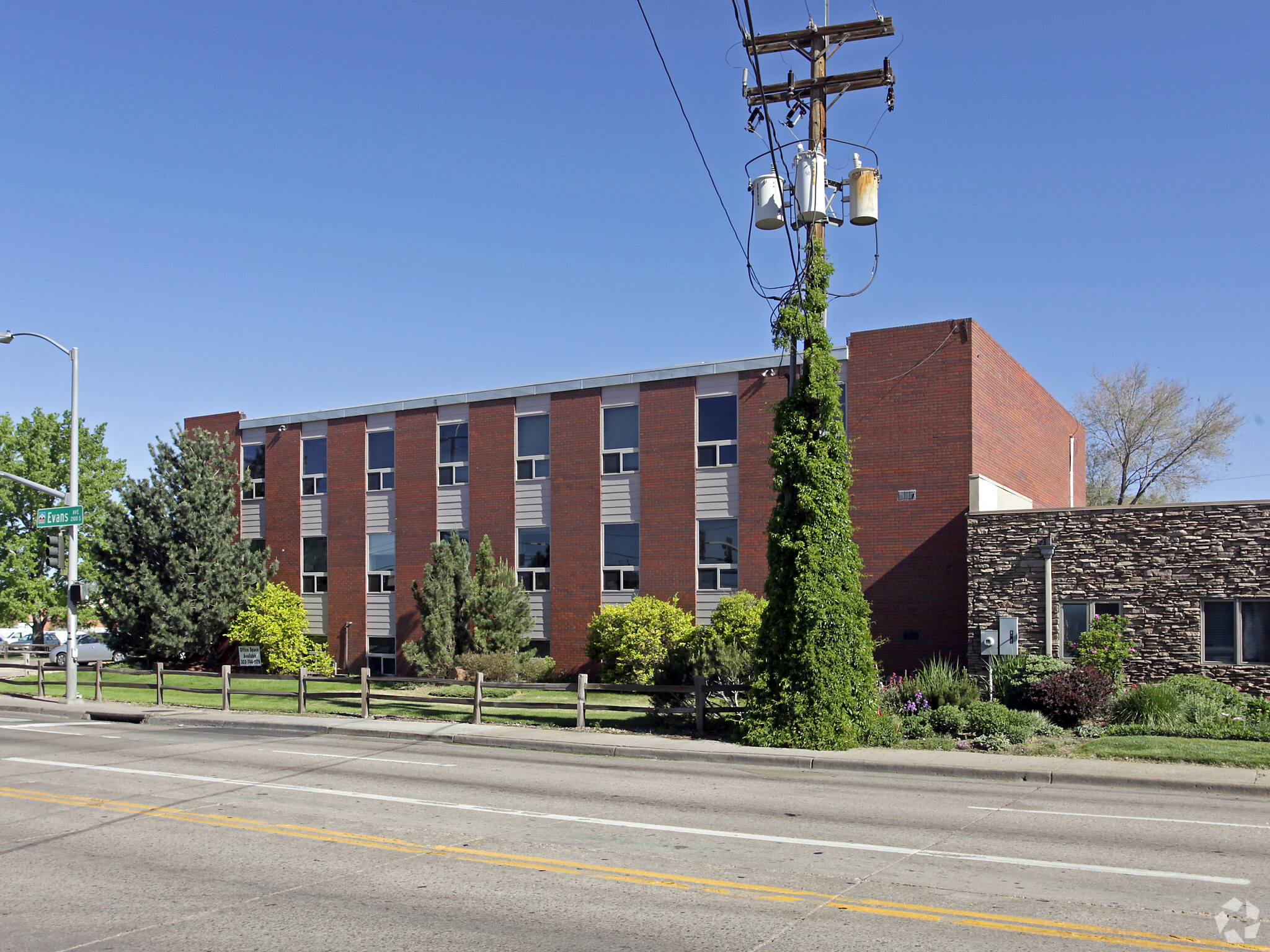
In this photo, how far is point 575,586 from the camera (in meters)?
30.1

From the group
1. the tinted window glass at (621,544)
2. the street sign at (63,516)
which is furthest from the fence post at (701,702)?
the street sign at (63,516)

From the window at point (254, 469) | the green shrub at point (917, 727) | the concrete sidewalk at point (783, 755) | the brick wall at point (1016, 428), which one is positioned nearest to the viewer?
the concrete sidewalk at point (783, 755)

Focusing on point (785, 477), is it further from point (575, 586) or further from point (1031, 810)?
point (575, 586)

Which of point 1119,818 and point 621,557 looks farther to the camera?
point 621,557

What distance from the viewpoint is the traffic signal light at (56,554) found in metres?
26.2

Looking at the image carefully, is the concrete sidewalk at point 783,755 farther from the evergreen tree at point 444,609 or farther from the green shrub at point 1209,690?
the evergreen tree at point 444,609

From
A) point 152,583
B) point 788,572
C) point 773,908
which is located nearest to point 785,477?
point 788,572

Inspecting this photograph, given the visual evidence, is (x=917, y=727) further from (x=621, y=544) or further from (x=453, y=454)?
(x=453, y=454)

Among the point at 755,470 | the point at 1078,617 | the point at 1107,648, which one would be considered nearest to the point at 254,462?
the point at 755,470

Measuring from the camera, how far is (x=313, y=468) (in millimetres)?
35562

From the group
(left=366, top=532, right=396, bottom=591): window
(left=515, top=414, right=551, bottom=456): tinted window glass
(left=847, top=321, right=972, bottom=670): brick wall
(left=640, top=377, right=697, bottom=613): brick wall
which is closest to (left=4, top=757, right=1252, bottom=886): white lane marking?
(left=847, top=321, right=972, bottom=670): brick wall

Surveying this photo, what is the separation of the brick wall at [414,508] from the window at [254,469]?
6617 mm

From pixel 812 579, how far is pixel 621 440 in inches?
570

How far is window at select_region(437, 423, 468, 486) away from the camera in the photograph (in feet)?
107
